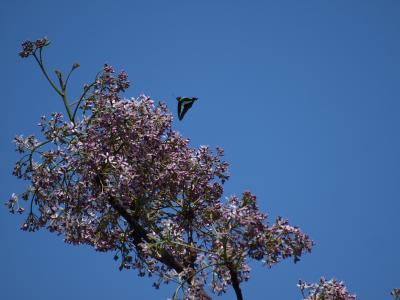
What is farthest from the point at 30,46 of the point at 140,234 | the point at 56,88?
the point at 140,234

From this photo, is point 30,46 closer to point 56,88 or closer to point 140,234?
point 56,88

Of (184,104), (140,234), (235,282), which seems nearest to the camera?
(235,282)

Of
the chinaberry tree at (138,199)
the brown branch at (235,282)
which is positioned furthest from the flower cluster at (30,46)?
the brown branch at (235,282)

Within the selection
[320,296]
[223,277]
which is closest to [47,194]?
[223,277]

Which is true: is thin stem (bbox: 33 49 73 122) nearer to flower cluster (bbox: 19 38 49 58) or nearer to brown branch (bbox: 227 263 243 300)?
flower cluster (bbox: 19 38 49 58)

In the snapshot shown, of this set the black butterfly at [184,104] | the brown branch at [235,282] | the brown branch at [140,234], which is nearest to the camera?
the brown branch at [235,282]

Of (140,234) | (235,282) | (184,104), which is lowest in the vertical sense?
(235,282)

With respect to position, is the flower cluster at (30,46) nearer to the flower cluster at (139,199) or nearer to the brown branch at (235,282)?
the flower cluster at (139,199)

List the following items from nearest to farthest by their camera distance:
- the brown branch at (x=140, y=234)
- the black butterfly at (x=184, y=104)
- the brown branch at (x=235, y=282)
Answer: the brown branch at (x=235, y=282)
the brown branch at (x=140, y=234)
the black butterfly at (x=184, y=104)

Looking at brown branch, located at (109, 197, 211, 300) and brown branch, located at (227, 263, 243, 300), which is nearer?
brown branch, located at (227, 263, 243, 300)

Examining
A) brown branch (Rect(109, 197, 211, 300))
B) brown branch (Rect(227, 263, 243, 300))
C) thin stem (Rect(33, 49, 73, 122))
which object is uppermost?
thin stem (Rect(33, 49, 73, 122))

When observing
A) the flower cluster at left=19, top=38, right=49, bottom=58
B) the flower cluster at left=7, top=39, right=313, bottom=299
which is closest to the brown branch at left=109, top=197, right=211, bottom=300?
the flower cluster at left=7, top=39, right=313, bottom=299

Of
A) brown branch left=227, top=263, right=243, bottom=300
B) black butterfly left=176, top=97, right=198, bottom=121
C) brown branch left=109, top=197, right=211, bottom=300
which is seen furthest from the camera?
black butterfly left=176, top=97, right=198, bottom=121

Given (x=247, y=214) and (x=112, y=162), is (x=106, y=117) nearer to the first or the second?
(x=112, y=162)
